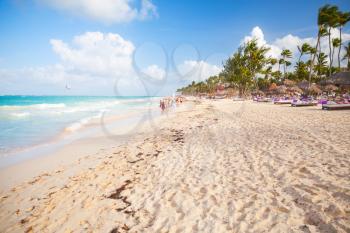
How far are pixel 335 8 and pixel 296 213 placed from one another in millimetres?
43530


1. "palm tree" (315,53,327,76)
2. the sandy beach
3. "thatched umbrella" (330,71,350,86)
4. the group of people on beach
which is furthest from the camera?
"palm tree" (315,53,327,76)

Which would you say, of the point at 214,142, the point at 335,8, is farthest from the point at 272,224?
the point at 335,8

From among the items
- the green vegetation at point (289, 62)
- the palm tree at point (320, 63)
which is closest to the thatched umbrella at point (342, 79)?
the green vegetation at point (289, 62)

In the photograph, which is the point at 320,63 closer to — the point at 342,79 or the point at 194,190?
the point at 342,79

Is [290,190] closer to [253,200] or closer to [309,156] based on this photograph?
[253,200]

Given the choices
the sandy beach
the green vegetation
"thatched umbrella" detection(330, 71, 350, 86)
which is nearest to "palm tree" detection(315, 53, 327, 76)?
the green vegetation

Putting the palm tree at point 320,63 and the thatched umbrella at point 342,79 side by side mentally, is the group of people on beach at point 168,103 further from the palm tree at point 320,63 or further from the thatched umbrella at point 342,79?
the palm tree at point 320,63

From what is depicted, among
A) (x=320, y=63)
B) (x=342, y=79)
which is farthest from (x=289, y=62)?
(x=342, y=79)

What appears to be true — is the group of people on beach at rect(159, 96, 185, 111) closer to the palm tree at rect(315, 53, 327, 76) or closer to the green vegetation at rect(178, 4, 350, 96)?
the green vegetation at rect(178, 4, 350, 96)

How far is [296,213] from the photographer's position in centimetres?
314

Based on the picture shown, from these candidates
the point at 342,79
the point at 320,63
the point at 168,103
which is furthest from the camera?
the point at 320,63

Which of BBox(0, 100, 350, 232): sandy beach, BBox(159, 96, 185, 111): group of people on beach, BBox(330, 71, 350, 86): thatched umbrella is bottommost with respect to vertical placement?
BBox(0, 100, 350, 232): sandy beach

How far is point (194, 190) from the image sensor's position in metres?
4.21

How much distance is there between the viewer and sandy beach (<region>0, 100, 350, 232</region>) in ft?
10.4
